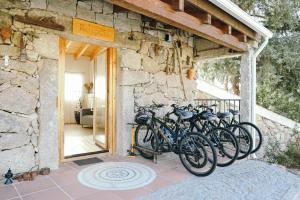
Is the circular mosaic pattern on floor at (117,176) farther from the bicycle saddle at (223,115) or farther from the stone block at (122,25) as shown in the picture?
the stone block at (122,25)

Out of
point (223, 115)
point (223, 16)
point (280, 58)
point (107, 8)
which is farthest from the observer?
point (280, 58)

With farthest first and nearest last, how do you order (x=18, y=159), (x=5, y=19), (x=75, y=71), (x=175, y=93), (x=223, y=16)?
(x=75, y=71) < (x=175, y=93) < (x=223, y=16) < (x=18, y=159) < (x=5, y=19)

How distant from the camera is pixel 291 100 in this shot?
7.50 m

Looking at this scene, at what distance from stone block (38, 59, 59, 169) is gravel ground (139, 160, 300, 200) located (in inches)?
62.5

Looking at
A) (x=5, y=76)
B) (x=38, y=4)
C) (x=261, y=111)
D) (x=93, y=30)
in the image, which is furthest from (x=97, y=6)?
(x=261, y=111)

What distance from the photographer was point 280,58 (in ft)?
23.3

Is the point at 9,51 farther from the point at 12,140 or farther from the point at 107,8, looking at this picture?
the point at 107,8

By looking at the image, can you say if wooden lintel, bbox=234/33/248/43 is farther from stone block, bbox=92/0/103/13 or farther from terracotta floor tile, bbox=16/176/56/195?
terracotta floor tile, bbox=16/176/56/195

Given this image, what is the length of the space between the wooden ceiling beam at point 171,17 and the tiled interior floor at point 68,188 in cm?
209

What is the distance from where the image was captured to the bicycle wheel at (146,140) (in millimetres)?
3788

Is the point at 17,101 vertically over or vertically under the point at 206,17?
under

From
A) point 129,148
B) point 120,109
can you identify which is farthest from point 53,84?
point 129,148

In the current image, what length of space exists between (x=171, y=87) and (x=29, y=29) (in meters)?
2.87

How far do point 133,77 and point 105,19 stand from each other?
1099mm
